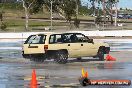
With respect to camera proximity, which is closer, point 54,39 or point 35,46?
point 35,46

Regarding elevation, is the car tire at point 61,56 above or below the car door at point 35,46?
below

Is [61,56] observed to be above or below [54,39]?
below

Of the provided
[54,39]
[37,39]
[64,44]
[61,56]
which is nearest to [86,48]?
[64,44]

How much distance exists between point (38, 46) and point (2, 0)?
12367 centimetres

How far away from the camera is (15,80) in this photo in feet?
50.8

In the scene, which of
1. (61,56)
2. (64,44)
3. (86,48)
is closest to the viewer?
(61,56)

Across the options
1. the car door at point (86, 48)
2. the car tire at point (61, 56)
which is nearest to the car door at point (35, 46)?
the car tire at point (61, 56)

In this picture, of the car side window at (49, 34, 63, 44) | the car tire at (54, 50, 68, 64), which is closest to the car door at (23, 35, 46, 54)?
the car side window at (49, 34, 63, 44)

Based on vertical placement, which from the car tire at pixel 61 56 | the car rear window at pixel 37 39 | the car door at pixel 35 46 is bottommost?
the car tire at pixel 61 56

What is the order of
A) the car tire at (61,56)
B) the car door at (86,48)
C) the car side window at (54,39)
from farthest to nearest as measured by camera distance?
the car door at (86,48) → the car side window at (54,39) → the car tire at (61,56)

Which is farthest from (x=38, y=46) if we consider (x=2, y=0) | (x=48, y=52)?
(x=2, y=0)

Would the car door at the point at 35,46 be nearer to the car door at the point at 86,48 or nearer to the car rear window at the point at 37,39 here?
→ the car rear window at the point at 37,39

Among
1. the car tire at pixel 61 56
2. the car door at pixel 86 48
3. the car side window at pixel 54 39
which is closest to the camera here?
the car tire at pixel 61 56

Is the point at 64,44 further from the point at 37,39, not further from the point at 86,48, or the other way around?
the point at 37,39
